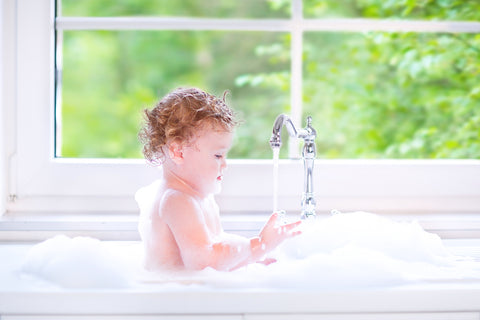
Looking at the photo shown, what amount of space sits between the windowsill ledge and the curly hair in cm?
33

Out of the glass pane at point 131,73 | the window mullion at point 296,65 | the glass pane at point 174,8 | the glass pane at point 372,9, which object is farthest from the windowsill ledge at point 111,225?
the glass pane at point 174,8

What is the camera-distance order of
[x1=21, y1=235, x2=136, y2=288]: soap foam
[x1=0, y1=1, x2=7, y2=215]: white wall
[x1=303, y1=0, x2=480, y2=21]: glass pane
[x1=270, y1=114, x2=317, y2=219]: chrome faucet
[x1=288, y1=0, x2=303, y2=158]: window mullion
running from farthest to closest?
[x1=303, y1=0, x2=480, y2=21]: glass pane, [x1=288, y1=0, x2=303, y2=158]: window mullion, [x1=0, y1=1, x2=7, y2=215]: white wall, [x1=270, y1=114, x2=317, y2=219]: chrome faucet, [x1=21, y1=235, x2=136, y2=288]: soap foam

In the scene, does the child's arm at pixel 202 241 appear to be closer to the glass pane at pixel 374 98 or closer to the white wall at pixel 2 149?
the white wall at pixel 2 149

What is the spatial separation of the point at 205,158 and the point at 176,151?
0.20 ft

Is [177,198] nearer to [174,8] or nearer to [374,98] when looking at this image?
[374,98]

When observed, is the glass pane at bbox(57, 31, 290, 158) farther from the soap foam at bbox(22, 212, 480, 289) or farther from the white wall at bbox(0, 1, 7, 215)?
the soap foam at bbox(22, 212, 480, 289)

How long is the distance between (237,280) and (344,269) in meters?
0.19

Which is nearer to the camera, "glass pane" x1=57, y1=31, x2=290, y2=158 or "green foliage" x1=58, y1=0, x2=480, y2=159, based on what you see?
"green foliage" x1=58, y1=0, x2=480, y2=159

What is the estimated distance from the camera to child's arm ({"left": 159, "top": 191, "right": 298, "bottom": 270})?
46.1 inches

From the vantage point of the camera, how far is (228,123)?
4.22ft

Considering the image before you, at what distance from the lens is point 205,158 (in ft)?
4.17

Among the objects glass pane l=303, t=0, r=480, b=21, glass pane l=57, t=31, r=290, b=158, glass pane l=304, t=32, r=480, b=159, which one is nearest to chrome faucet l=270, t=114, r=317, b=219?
glass pane l=303, t=0, r=480, b=21

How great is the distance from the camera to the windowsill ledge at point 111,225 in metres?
1.51

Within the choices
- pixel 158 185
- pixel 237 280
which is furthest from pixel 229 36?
pixel 237 280
